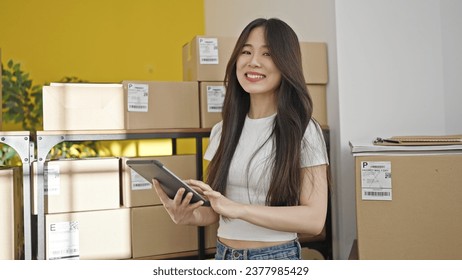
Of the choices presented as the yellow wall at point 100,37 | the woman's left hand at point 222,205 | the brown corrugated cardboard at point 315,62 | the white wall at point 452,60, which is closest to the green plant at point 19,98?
the yellow wall at point 100,37

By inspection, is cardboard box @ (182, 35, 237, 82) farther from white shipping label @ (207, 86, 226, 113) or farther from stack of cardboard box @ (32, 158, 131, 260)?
stack of cardboard box @ (32, 158, 131, 260)

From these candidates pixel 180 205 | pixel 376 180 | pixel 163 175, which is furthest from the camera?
pixel 376 180

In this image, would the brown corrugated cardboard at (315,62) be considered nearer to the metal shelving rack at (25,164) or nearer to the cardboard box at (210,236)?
the cardboard box at (210,236)

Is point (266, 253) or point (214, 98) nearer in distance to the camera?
point (266, 253)

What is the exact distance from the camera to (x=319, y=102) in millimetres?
1921

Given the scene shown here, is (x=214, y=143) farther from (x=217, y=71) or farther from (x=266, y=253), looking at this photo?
(x=217, y=71)

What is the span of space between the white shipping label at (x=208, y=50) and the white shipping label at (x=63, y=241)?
83 cm

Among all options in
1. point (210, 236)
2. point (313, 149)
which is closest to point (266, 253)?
point (313, 149)

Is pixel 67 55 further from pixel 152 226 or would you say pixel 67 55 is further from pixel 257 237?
pixel 257 237

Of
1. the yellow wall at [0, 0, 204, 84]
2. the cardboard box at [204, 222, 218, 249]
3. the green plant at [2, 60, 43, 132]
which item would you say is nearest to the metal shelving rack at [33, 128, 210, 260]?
the cardboard box at [204, 222, 218, 249]

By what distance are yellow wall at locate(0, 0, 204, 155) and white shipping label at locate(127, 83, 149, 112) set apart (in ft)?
4.84

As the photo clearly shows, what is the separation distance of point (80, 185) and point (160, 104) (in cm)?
44

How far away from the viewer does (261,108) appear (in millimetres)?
1251
